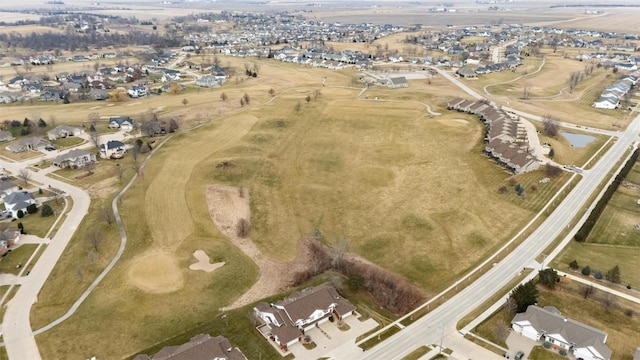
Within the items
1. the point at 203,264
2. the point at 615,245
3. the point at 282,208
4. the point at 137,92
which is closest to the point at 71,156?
the point at 282,208

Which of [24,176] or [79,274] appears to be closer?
[79,274]

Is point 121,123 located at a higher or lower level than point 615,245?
higher

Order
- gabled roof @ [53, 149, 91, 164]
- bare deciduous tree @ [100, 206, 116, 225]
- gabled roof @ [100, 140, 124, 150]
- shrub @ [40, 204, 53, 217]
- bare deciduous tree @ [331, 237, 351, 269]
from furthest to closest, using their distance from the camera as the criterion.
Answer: gabled roof @ [100, 140, 124, 150] → gabled roof @ [53, 149, 91, 164] → shrub @ [40, 204, 53, 217] → bare deciduous tree @ [100, 206, 116, 225] → bare deciduous tree @ [331, 237, 351, 269]

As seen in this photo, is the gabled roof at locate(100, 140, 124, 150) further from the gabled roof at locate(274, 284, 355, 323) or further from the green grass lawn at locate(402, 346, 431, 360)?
the green grass lawn at locate(402, 346, 431, 360)

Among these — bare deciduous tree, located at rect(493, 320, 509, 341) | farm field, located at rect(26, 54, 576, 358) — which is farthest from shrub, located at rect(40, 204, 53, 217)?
bare deciduous tree, located at rect(493, 320, 509, 341)

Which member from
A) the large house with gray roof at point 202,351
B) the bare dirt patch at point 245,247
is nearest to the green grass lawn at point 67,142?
the bare dirt patch at point 245,247

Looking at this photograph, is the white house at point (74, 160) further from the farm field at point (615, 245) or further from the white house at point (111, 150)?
the farm field at point (615, 245)

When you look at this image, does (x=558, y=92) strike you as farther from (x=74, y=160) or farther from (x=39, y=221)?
(x=39, y=221)
